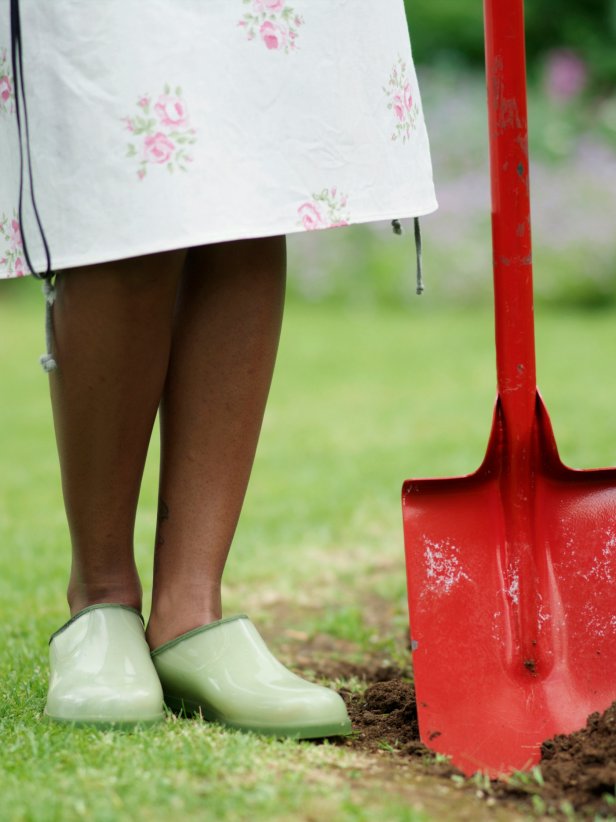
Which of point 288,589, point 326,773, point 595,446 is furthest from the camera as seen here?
point 595,446

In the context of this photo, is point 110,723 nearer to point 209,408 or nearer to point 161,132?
point 209,408

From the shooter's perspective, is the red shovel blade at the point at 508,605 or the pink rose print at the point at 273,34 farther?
the red shovel blade at the point at 508,605

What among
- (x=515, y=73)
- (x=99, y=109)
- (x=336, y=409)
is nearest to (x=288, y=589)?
(x=515, y=73)

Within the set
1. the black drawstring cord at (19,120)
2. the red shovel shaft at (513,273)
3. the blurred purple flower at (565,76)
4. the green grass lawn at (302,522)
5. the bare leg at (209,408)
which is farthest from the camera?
the blurred purple flower at (565,76)

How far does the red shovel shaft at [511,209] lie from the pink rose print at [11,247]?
24.1 inches

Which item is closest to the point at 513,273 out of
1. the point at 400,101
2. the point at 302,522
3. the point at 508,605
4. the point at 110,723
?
the point at 400,101

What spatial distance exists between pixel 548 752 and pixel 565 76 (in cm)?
868

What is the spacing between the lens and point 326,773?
1.15 m

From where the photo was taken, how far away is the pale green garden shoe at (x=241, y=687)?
125 centimetres

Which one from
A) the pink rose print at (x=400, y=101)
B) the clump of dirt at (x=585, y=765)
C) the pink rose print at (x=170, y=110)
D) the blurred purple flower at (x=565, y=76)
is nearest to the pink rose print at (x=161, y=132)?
the pink rose print at (x=170, y=110)

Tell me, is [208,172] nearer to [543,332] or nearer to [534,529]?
[534,529]

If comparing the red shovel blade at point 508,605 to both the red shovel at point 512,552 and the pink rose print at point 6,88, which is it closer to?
the red shovel at point 512,552

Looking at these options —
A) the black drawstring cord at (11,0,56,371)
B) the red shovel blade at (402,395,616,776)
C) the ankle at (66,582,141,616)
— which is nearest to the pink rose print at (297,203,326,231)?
the black drawstring cord at (11,0,56,371)

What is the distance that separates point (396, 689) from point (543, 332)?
14.6 feet
